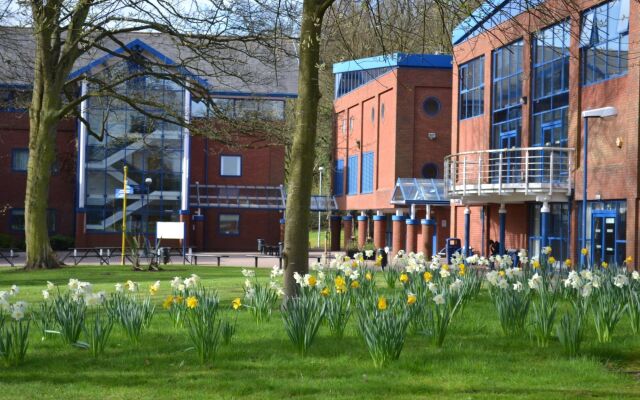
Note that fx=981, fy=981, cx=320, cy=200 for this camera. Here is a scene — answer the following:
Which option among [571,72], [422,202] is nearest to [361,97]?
[422,202]

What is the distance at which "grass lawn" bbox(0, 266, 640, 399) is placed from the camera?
25.5 ft

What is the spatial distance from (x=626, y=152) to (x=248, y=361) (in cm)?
1944

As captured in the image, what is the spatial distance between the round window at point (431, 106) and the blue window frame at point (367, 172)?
18.6 feet

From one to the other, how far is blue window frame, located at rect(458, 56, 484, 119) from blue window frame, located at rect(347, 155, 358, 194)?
1587cm

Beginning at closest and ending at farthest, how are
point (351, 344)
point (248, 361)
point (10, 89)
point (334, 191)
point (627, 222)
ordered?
point (248, 361)
point (351, 344)
point (627, 222)
point (10, 89)
point (334, 191)

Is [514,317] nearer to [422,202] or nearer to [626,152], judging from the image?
[626,152]

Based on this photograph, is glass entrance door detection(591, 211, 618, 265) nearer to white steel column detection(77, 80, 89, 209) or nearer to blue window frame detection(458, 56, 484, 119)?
blue window frame detection(458, 56, 484, 119)

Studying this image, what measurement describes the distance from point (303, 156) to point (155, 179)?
4091 centimetres

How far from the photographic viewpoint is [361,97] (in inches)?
2068

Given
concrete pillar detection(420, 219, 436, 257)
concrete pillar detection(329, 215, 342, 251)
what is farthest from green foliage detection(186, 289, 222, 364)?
concrete pillar detection(329, 215, 342, 251)

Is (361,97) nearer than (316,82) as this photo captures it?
No

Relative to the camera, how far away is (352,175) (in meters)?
55.5

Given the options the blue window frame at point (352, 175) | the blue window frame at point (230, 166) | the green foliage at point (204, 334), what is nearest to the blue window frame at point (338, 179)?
the blue window frame at point (352, 175)

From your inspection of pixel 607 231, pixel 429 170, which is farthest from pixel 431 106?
pixel 607 231
